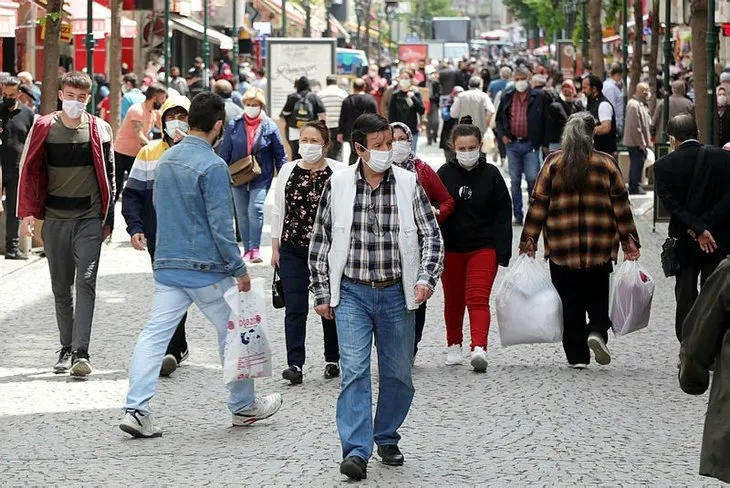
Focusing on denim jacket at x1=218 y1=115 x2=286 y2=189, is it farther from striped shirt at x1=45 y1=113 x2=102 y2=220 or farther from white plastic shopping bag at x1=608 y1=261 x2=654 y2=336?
white plastic shopping bag at x1=608 y1=261 x2=654 y2=336

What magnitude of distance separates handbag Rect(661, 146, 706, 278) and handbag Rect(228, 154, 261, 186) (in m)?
6.35

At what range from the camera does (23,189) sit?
10305mm

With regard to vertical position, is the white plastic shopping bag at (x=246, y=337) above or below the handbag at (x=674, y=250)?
below

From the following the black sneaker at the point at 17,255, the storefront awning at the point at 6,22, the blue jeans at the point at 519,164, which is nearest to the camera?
the black sneaker at the point at 17,255

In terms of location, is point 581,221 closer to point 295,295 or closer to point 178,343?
point 295,295

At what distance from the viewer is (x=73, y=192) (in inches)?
409

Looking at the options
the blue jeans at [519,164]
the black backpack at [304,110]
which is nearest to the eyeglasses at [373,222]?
the blue jeans at [519,164]

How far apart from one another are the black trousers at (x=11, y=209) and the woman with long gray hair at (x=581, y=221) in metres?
7.59

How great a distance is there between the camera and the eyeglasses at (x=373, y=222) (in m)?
7.73

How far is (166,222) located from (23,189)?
6.63ft

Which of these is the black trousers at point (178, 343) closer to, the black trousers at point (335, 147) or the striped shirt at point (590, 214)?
the striped shirt at point (590, 214)

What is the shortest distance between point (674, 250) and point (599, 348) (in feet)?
2.58

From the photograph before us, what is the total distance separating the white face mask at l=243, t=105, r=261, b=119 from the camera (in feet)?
51.1

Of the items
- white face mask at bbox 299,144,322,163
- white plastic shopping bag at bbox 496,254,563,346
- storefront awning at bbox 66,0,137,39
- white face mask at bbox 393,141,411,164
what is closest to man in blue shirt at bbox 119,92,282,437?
white face mask at bbox 299,144,322,163
